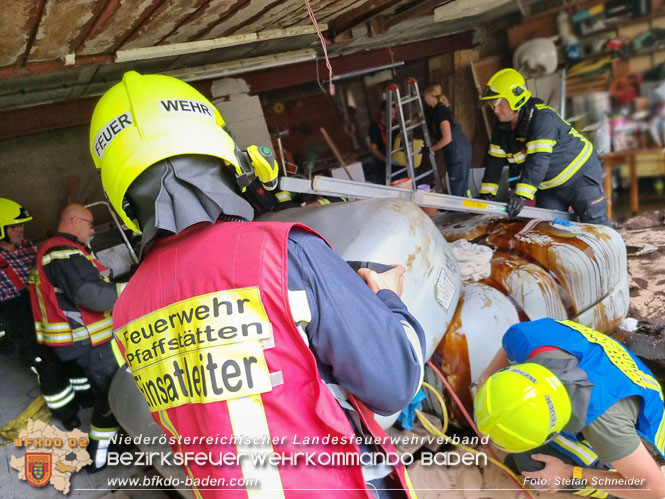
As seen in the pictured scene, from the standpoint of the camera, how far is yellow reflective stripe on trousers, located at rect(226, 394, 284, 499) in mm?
875

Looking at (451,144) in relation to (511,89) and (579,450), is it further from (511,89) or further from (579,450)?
(579,450)

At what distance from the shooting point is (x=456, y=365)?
2146 mm

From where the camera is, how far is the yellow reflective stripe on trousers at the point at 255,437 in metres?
0.87

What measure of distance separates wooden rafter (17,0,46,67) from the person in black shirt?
3.91 m

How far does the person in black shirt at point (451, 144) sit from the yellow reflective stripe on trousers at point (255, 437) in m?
4.41

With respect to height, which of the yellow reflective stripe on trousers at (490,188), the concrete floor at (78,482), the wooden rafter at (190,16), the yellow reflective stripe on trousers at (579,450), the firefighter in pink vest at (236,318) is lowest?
the concrete floor at (78,482)

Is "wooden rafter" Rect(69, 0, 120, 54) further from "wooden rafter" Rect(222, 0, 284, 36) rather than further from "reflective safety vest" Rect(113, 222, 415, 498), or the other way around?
"reflective safety vest" Rect(113, 222, 415, 498)

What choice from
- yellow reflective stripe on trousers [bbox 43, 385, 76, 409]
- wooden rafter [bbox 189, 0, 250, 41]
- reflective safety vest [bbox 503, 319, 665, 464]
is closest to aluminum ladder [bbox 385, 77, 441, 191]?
wooden rafter [bbox 189, 0, 250, 41]

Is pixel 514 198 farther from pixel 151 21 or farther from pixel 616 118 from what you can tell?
pixel 151 21

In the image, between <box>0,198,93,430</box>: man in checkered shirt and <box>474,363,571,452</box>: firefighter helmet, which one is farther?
<box>0,198,93,430</box>: man in checkered shirt

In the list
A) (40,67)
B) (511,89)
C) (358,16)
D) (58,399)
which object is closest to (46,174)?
(40,67)

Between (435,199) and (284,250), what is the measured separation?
1955 mm

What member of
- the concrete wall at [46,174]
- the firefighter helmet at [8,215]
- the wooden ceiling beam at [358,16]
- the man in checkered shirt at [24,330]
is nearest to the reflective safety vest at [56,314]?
the man in checkered shirt at [24,330]

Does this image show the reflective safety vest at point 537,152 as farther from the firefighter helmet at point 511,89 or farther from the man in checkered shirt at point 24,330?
the man in checkered shirt at point 24,330
